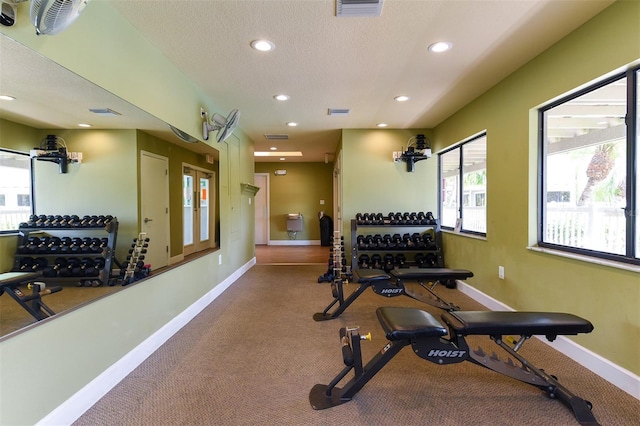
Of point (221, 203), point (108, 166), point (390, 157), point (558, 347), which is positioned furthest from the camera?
point (390, 157)

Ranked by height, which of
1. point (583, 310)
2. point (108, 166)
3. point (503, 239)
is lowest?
point (583, 310)

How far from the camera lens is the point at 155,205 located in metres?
2.68

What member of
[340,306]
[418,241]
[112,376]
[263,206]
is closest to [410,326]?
[340,306]

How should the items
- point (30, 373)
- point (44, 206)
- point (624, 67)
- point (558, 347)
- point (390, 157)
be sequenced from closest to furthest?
point (30, 373), point (44, 206), point (624, 67), point (558, 347), point (390, 157)

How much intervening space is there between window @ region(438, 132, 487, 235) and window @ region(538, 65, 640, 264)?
0.96 m

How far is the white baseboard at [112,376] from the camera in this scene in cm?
166

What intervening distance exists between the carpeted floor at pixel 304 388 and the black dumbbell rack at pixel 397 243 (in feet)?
6.25

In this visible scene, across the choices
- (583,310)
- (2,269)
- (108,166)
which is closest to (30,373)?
(2,269)

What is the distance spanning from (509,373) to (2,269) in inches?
114

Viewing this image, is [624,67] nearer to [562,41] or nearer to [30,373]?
[562,41]

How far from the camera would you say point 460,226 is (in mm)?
4488

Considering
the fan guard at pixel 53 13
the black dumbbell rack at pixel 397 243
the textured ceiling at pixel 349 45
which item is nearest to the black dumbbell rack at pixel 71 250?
the fan guard at pixel 53 13

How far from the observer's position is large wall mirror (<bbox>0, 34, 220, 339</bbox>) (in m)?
1.52

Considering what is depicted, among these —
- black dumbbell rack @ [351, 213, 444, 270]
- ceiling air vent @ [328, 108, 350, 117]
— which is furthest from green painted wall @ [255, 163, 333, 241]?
ceiling air vent @ [328, 108, 350, 117]
